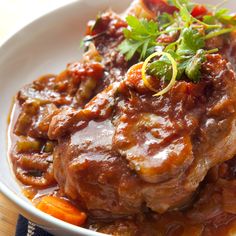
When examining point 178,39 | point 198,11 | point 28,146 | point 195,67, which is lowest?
point 198,11

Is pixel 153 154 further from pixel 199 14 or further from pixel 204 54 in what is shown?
pixel 199 14

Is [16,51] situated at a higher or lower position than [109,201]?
higher

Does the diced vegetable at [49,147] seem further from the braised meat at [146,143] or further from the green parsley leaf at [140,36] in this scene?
the green parsley leaf at [140,36]

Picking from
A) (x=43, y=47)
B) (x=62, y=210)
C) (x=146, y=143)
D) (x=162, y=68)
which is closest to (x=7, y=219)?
(x=62, y=210)

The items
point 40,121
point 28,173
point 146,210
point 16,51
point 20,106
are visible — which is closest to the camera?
point 146,210

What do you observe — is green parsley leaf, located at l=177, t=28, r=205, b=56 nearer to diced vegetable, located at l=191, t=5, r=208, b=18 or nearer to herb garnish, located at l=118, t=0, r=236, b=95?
herb garnish, located at l=118, t=0, r=236, b=95

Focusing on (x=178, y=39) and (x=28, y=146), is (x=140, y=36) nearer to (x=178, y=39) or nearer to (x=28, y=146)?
(x=178, y=39)

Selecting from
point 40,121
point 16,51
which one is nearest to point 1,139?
point 40,121
